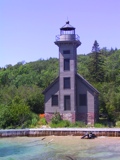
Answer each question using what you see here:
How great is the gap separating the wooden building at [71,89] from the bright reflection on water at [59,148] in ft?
25.7

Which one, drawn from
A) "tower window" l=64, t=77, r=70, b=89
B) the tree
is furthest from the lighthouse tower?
the tree

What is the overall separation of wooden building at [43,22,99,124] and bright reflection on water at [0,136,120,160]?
25.7 feet

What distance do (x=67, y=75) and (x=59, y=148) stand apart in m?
15.7

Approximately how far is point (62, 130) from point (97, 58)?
34490 millimetres

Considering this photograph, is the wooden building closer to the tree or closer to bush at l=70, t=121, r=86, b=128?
bush at l=70, t=121, r=86, b=128

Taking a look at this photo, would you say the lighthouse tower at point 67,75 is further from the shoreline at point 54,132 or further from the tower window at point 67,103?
the shoreline at point 54,132

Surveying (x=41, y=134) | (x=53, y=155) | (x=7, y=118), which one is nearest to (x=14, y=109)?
(x=7, y=118)

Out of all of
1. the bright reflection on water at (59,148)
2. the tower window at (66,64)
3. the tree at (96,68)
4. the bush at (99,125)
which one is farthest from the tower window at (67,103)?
the tree at (96,68)

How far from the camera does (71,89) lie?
42469mm

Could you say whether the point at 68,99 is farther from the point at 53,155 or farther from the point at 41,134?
the point at 53,155

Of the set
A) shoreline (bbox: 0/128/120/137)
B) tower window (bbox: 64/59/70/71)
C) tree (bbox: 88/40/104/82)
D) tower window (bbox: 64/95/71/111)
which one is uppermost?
tree (bbox: 88/40/104/82)

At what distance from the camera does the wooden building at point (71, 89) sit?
4228 cm

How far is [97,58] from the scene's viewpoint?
68.4 m

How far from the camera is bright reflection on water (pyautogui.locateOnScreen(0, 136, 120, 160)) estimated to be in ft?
81.5
